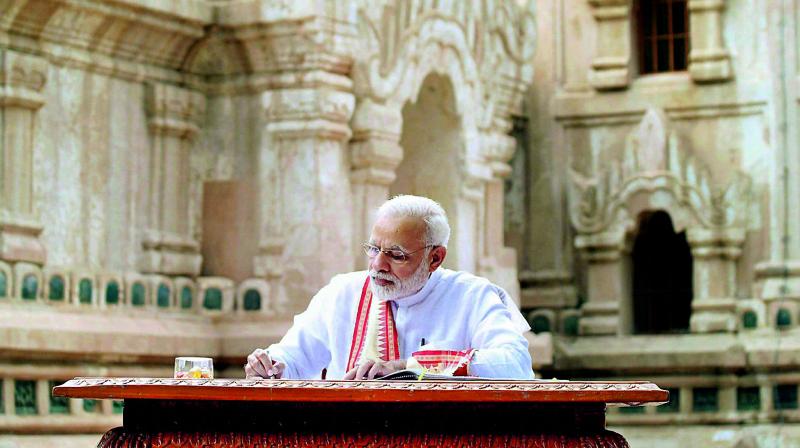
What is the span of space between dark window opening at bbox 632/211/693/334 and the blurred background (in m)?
0.03

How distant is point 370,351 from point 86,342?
6891 mm

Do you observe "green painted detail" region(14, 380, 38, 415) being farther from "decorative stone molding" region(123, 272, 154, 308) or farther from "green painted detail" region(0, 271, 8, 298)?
"decorative stone molding" region(123, 272, 154, 308)

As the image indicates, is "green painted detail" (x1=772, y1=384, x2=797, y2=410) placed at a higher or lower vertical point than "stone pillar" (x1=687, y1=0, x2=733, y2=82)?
lower

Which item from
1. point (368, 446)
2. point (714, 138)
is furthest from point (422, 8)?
point (368, 446)

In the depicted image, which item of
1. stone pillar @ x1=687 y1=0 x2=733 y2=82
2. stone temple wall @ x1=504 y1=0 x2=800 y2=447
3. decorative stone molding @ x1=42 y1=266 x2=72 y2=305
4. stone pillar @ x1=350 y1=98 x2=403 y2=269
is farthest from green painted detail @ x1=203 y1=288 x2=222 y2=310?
stone pillar @ x1=687 y1=0 x2=733 y2=82

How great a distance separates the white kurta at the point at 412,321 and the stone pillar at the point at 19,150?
6578 millimetres

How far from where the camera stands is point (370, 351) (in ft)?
25.1

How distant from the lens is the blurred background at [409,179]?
14.5 metres

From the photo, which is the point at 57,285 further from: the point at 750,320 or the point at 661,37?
the point at 661,37

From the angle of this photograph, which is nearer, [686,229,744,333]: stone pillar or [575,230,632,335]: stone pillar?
[686,229,744,333]: stone pillar

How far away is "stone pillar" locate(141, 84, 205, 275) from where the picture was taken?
50.5ft

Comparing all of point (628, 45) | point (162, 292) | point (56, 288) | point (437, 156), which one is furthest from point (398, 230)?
point (628, 45)

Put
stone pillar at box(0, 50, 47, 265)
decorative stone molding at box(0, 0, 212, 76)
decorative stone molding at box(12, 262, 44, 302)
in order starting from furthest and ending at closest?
decorative stone molding at box(0, 0, 212, 76), stone pillar at box(0, 50, 47, 265), decorative stone molding at box(12, 262, 44, 302)

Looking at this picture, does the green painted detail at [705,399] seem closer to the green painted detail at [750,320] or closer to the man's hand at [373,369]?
the green painted detail at [750,320]
